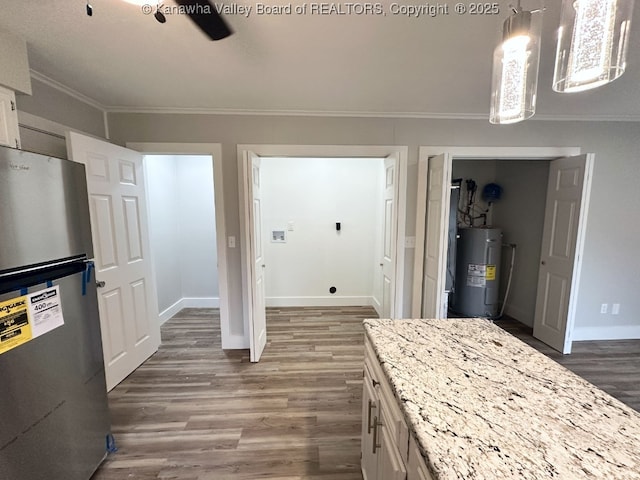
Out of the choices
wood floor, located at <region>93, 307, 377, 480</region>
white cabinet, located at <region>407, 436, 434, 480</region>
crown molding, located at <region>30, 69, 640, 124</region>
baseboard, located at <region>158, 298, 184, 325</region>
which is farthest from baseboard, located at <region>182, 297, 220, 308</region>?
white cabinet, located at <region>407, 436, 434, 480</region>

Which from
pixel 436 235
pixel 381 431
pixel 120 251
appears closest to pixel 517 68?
pixel 381 431

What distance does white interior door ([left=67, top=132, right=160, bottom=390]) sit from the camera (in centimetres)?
205

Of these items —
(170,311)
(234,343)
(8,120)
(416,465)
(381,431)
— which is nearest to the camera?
(416,465)

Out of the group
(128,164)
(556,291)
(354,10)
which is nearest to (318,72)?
(354,10)

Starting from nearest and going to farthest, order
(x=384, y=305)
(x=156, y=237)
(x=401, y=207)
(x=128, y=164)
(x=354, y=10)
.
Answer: (x=354, y=10) < (x=128, y=164) < (x=401, y=207) < (x=384, y=305) < (x=156, y=237)

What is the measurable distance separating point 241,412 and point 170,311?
233cm

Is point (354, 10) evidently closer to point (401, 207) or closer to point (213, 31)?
point (213, 31)

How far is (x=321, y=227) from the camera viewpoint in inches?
160

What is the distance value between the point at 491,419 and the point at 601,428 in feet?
1.00

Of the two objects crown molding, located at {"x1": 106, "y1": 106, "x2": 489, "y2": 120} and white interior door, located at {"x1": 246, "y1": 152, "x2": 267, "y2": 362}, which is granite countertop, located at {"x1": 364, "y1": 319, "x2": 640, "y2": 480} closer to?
white interior door, located at {"x1": 246, "y1": 152, "x2": 267, "y2": 362}

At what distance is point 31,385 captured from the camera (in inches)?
46.3

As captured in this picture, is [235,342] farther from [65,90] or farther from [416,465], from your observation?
[65,90]

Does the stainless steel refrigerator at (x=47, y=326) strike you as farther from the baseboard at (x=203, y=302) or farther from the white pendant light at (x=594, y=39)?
Answer: the baseboard at (x=203, y=302)

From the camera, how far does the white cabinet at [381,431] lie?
892mm
